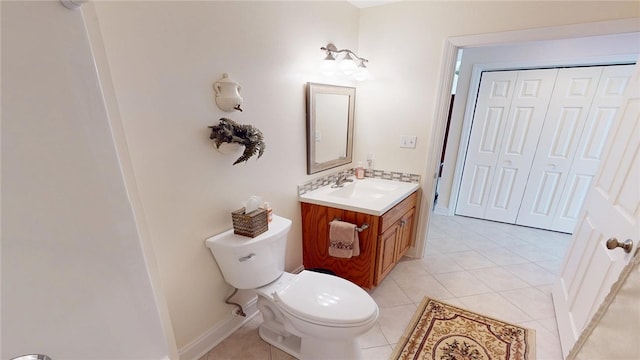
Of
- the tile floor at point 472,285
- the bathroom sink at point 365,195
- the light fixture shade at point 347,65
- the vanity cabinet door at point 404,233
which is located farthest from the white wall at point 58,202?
the vanity cabinet door at point 404,233

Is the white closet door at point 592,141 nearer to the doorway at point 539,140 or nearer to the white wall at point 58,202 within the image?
the doorway at point 539,140

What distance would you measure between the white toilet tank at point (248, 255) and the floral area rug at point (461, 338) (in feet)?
2.99

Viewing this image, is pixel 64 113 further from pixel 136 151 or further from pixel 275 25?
pixel 275 25

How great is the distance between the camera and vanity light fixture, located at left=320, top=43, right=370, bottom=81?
6.43 ft

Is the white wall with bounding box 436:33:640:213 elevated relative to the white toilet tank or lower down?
elevated

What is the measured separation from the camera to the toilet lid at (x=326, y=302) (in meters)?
1.29

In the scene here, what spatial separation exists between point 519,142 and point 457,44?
→ 179cm

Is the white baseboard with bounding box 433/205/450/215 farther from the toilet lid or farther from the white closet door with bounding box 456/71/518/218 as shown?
the toilet lid

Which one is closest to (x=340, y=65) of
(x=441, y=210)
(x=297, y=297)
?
(x=297, y=297)

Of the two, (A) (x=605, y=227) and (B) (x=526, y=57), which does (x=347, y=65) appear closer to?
(A) (x=605, y=227)

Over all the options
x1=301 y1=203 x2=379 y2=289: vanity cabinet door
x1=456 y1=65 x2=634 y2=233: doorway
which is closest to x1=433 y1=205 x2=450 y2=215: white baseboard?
x1=456 y1=65 x2=634 y2=233: doorway

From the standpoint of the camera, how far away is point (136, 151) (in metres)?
1.09

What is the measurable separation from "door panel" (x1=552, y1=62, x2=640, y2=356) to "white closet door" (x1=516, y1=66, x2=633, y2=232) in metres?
1.56

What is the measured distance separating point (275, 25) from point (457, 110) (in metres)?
2.53
